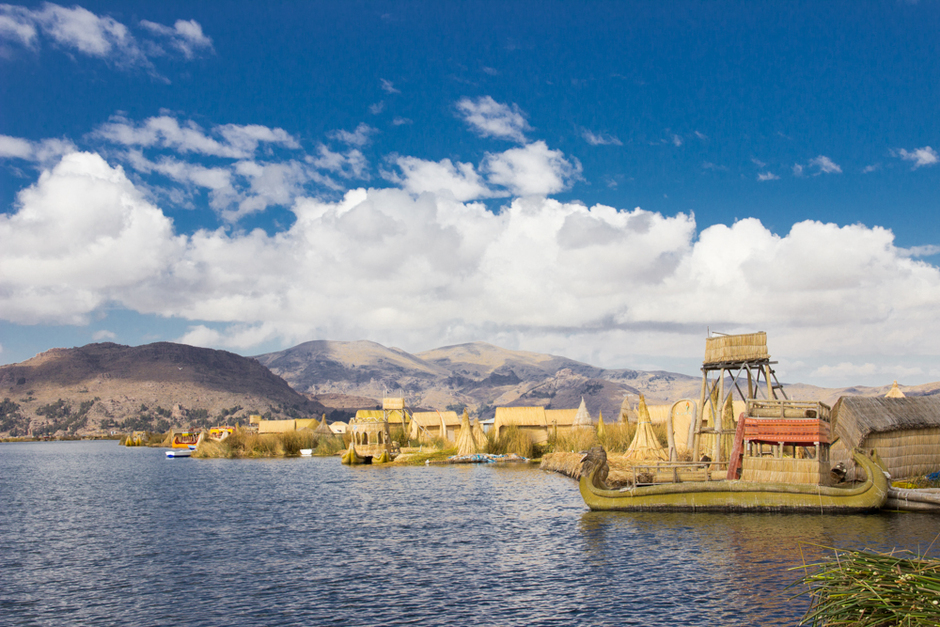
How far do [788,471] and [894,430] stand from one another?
7.19m

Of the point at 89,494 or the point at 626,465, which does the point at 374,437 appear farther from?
the point at 626,465

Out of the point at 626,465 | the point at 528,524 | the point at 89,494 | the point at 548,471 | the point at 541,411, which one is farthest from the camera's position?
the point at 541,411

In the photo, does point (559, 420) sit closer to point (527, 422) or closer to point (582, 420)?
point (527, 422)

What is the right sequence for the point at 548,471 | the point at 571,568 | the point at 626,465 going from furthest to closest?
the point at 548,471 → the point at 626,465 → the point at 571,568

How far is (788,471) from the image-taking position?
105 ft

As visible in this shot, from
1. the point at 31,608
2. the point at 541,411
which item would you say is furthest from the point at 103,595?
the point at 541,411

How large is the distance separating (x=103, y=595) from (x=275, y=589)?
5.50 m

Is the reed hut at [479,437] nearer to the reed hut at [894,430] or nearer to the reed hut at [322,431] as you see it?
the reed hut at [322,431]

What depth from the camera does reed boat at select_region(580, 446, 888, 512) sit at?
3039 centimetres

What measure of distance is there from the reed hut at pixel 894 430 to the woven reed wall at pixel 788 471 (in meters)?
3.37

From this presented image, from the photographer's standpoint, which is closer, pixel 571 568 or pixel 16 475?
pixel 571 568

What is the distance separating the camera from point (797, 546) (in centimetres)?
2495

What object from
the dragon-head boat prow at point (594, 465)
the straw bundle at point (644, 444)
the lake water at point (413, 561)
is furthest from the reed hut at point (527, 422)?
the dragon-head boat prow at point (594, 465)

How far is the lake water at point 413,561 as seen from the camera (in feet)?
63.8
